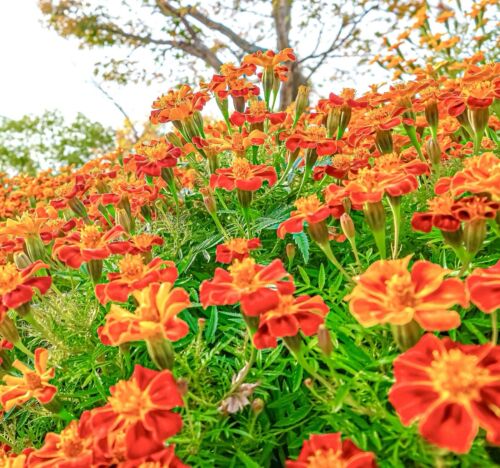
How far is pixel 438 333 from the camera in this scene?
1.12 meters

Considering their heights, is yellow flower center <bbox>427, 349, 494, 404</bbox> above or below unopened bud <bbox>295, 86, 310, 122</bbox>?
below

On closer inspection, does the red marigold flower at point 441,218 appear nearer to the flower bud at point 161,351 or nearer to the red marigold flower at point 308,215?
the red marigold flower at point 308,215

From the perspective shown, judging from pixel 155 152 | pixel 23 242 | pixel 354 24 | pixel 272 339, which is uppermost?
pixel 354 24

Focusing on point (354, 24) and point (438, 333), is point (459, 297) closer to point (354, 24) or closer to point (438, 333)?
point (438, 333)

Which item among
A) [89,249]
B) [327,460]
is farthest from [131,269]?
[327,460]

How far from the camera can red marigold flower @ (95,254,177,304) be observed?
1050 mm

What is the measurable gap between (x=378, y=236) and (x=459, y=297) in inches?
15.7

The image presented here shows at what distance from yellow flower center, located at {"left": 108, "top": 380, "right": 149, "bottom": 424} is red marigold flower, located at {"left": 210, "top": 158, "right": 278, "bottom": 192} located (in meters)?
0.66

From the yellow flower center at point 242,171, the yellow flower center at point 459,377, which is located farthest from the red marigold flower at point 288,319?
the yellow flower center at point 242,171

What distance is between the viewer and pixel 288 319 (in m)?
0.88

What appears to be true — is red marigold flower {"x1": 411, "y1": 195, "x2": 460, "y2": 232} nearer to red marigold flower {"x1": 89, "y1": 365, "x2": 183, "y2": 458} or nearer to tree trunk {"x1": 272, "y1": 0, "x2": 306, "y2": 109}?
red marigold flower {"x1": 89, "y1": 365, "x2": 183, "y2": 458}

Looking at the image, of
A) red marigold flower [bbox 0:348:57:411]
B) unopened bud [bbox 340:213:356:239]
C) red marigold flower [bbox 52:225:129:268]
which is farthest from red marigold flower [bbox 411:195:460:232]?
red marigold flower [bbox 0:348:57:411]

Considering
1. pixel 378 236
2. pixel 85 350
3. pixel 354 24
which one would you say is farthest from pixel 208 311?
pixel 354 24

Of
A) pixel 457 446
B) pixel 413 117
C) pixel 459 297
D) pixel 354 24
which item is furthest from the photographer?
pixel 354 24
